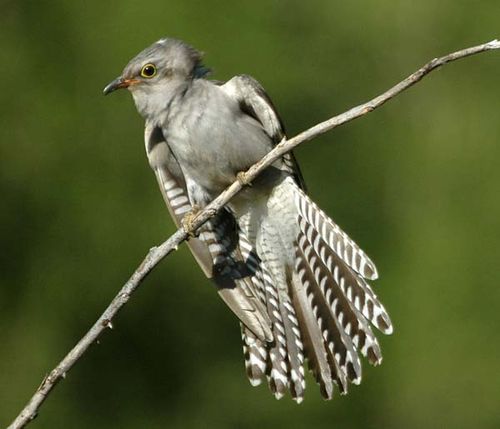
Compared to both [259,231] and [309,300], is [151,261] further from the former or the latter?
[259,231]

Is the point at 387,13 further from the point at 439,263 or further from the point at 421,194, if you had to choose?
→ the point at 439,263

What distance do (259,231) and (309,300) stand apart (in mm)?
467

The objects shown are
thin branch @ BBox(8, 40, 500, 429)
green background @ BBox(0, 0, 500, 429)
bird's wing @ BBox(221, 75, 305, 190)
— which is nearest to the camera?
thin branch @ BBox(8, 40, 500, 429)

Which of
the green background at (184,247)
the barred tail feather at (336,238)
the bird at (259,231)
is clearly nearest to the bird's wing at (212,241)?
the bird at (259,231)

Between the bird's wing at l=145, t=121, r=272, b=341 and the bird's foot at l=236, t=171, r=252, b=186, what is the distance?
411mm

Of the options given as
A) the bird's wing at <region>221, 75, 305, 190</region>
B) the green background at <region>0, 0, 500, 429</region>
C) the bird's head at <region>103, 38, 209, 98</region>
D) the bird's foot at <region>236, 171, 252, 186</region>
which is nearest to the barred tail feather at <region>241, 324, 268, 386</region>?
the bird's foot at <region>236, 171, 252, 186</region>

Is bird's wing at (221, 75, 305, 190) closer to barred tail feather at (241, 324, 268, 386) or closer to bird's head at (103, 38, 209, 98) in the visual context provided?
bird's head at (103, 38, 209, 98)

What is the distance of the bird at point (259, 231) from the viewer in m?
5.33

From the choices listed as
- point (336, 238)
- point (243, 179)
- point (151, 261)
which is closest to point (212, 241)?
point (336, 238)

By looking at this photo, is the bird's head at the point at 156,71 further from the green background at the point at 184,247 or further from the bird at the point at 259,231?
the green background at the point at 184,247

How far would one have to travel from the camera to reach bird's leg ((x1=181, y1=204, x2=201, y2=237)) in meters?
4.71

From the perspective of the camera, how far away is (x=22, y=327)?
10281 mm

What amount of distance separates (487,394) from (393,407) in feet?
2.71

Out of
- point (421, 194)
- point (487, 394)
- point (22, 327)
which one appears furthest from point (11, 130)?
point (487, 394)
